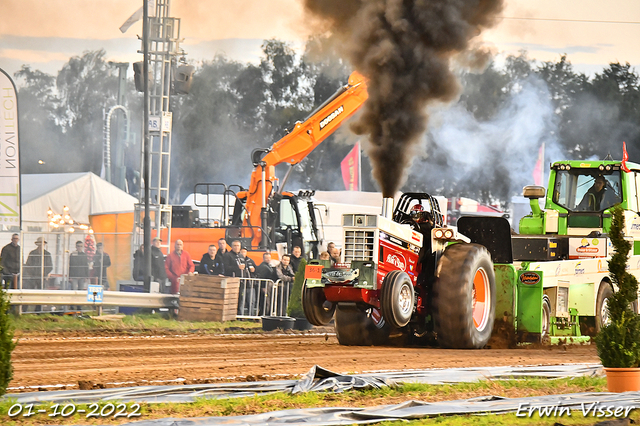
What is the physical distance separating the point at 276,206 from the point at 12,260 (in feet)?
24.5

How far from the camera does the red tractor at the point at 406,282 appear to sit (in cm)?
1164

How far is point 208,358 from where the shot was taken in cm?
1075

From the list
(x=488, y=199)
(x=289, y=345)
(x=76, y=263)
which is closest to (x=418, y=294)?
(x=289, y=345)

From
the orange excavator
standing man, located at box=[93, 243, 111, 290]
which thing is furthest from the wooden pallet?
the orange excavator

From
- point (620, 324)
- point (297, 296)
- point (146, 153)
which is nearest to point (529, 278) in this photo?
point (620, 324)

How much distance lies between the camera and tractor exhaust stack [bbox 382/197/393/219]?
12.3m

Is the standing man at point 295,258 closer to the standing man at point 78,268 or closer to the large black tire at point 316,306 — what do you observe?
the standing man at point 78,268

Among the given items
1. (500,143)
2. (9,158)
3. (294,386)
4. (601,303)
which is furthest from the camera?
(500,143)

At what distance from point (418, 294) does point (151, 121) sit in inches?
445

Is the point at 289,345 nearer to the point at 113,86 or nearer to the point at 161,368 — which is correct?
the point at 161,368

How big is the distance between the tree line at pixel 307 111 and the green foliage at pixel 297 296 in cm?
2707

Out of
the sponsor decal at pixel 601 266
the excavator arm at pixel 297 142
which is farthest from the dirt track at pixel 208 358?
the excavator arm at pixel 297 142

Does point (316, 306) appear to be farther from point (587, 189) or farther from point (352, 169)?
point (352, 169)

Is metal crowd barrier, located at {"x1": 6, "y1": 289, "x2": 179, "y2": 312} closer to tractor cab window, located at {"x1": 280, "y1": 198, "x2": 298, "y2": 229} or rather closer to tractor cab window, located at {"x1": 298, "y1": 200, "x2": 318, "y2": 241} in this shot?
tractor cab window, located at {"x1": 280, "y1": 198, "x2": 298, "y2": 229}
